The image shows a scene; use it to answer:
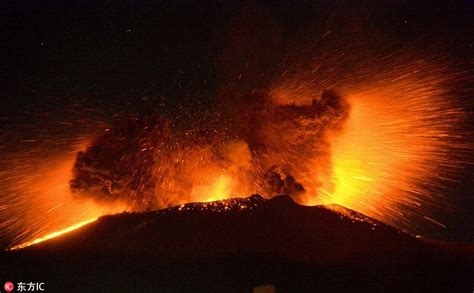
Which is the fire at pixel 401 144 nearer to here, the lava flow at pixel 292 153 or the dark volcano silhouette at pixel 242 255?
the lava flow at pixel 292 153

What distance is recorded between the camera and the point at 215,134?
7.21 meters

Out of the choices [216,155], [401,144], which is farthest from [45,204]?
[401,144]

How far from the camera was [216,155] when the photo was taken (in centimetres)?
700

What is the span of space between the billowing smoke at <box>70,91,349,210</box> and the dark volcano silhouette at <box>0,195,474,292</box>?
1.65 meters

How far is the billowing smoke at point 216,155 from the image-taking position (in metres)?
6.28

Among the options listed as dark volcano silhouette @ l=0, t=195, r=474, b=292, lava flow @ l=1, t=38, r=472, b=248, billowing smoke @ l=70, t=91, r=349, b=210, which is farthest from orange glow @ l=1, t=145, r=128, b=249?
dark volcano silhouette @ l=0, t=195, r=474, b=292

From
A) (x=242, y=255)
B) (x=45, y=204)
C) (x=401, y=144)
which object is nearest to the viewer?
(x=242, y=255)

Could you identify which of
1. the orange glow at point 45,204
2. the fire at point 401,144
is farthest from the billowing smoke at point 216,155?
the fire at point 401,144

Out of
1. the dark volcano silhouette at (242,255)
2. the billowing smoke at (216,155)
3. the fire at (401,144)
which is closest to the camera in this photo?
the dark volcano silhouette at (242,255)

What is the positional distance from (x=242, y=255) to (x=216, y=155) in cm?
326

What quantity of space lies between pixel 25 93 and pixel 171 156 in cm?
284

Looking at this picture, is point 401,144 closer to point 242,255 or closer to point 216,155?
point 216,155

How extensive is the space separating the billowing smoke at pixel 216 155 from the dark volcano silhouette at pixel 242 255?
165 cm

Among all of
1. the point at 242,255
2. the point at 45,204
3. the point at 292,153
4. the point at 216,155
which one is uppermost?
the point at 216,155
